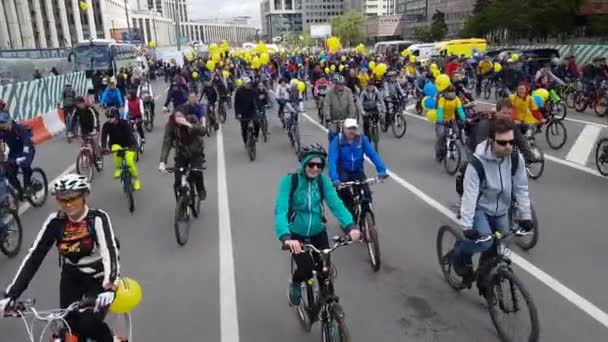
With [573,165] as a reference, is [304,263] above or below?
above

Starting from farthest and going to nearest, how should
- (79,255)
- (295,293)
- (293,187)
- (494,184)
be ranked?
(295,293)
(494,184)
(293,187)
(79,255)

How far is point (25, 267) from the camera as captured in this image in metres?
3.49

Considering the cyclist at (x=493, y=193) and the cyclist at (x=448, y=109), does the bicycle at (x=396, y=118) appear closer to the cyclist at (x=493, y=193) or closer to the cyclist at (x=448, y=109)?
the cyclist at (x=448, y=109)

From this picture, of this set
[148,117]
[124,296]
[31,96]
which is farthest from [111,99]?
[124,296]

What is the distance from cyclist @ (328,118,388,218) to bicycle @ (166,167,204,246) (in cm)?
220

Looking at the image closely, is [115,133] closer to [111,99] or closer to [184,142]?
[184,142]

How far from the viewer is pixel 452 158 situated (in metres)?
10.6

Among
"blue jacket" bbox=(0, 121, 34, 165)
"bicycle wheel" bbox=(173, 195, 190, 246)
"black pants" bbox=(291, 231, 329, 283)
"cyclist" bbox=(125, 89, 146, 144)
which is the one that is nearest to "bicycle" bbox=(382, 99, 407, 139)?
"cyclist" bbox=(125, 89, 146, 144)

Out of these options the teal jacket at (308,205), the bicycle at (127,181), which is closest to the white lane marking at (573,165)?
the teal jacket at (308,205)

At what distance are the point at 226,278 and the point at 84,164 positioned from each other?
20.9 feet

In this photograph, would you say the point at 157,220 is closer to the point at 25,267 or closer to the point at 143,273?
the point at 143,273

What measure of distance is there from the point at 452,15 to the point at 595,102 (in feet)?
305

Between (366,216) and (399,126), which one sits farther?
(399,126)

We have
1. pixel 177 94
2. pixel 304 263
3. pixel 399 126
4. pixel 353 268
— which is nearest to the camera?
pixel 304 263
